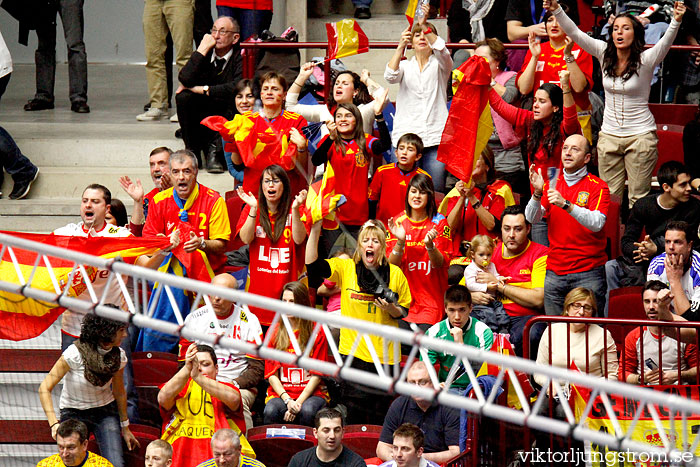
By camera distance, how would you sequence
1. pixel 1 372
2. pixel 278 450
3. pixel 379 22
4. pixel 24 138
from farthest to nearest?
pixel 379 22, pixel 24 138, pixel 1 372, pixel 278 450

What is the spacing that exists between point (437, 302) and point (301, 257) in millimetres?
1186

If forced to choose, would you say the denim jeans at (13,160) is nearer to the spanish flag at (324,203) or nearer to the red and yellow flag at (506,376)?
the spanish flag at (324,203)

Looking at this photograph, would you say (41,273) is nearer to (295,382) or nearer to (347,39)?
(295,382)

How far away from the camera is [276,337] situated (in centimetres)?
838

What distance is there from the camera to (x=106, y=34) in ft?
54.3

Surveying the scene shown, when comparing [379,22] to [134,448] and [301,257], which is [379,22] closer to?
[301,257]

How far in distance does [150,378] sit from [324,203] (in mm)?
1915

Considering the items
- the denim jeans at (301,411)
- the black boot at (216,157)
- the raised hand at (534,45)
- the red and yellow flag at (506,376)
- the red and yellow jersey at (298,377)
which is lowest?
the denim jeans at (301,411)

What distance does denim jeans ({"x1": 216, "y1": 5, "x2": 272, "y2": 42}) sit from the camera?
12.0 metres

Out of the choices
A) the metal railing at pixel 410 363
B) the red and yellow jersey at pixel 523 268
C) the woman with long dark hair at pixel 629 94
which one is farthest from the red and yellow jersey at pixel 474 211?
the metal railing at pixel 410 363

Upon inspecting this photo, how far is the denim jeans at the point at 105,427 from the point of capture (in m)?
7.97

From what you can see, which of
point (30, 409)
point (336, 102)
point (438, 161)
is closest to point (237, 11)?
point (336, 102)

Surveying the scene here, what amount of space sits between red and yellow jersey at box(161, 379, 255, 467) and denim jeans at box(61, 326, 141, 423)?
1.37 feet

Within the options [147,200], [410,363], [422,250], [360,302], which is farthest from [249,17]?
[410,363]
